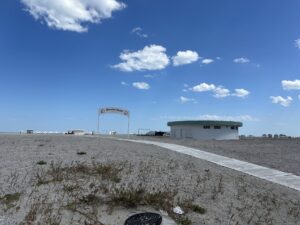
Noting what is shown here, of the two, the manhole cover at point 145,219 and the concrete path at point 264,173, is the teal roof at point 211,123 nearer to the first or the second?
the concrete path at point 264,173

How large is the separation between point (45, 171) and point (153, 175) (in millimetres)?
3237

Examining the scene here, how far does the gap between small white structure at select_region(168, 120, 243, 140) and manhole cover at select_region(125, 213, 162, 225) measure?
2020 inches

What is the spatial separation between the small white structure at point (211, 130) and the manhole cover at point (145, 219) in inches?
2020

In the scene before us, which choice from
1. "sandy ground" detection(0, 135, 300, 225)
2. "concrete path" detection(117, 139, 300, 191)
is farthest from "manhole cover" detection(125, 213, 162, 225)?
"concrete path" detection(117, 139, 300, 191)

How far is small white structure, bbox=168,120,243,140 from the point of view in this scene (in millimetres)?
58938

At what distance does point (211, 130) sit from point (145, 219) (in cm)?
5305

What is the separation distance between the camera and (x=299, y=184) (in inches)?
524

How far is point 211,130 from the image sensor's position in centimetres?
5944

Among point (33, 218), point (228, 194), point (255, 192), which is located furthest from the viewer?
point (255, 192)

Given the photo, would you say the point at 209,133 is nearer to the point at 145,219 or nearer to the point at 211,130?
the point at 211,130

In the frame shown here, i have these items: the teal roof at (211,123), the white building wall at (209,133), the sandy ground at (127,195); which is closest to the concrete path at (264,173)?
the sandy ground at (127,195)

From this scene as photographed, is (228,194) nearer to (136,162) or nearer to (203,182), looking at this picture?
(203,182)

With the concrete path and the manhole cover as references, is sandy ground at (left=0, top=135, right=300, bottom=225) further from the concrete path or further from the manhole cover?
the concrete path

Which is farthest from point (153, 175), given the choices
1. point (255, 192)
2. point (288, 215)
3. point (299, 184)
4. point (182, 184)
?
point (299, 184)
